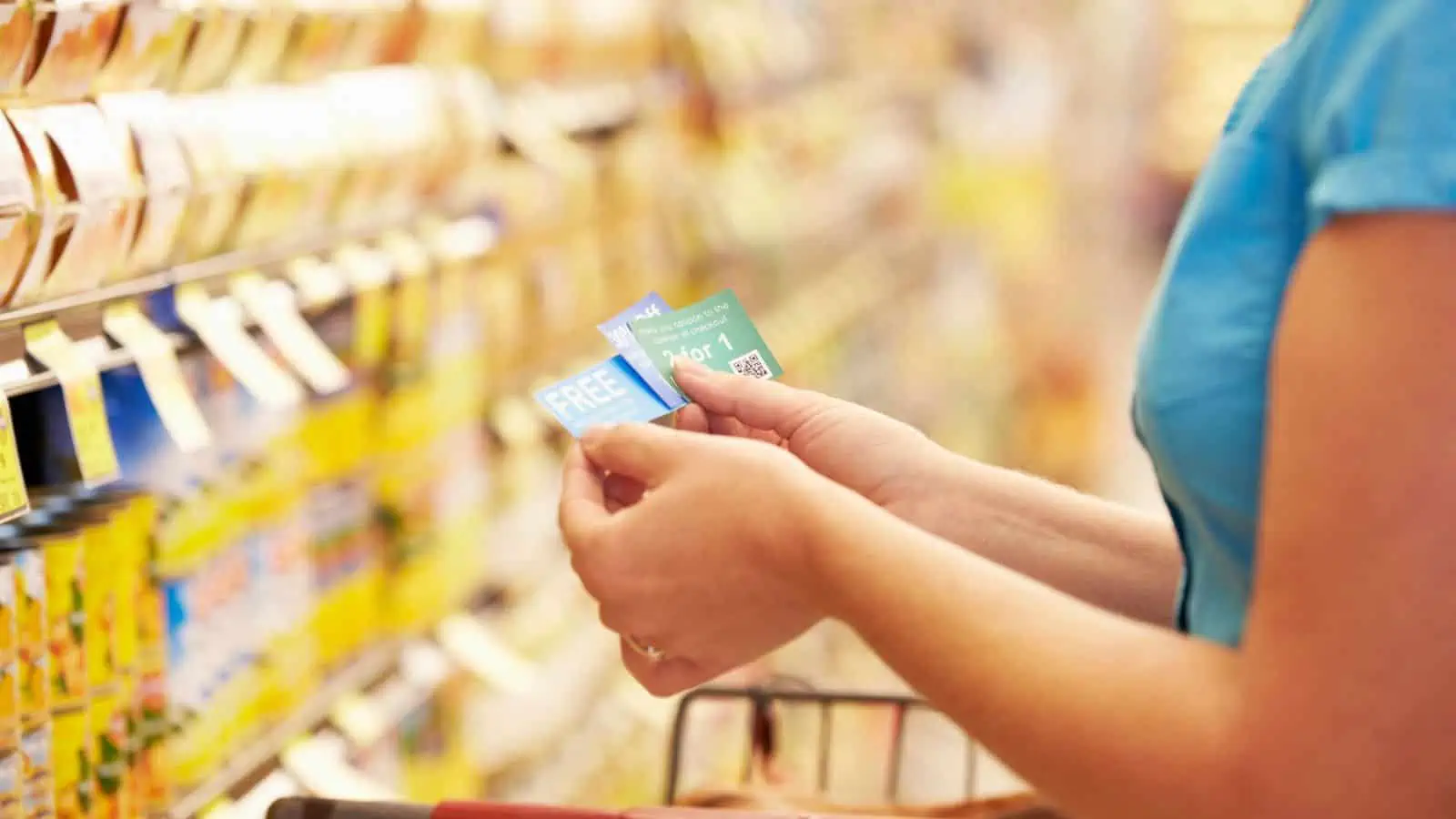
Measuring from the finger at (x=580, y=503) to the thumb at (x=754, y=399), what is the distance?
0.10 meters

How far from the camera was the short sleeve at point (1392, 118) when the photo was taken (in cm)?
70

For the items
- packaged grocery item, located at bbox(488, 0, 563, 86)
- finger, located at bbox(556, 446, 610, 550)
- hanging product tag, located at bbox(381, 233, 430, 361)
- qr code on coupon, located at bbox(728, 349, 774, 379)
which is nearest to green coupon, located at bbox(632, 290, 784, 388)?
qr code on coupon, located at bbox(728, 349, 774, 379)

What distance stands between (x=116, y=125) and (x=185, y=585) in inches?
18.7

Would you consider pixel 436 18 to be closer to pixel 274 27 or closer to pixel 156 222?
pixel 274 27

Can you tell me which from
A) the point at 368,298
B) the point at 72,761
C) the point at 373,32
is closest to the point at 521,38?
the point at 373,32

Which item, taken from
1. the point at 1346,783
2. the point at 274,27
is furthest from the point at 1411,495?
the point at 274,27

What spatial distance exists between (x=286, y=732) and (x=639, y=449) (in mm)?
1153

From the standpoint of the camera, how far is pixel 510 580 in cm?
279

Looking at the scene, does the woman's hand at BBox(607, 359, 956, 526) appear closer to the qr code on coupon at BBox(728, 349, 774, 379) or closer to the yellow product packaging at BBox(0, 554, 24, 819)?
the qr code on coupon at BBox(728, 349, 774, 379)

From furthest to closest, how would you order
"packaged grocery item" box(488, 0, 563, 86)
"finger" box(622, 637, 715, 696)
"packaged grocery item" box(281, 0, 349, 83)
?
"packaged grocery item" box(488, 0, 563, 86) < "packaged grocery item" box(281, 0, 349, 83) < "finger" box(622, 637, 715, 696)

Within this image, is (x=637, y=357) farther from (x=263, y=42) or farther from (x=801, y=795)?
(x=263, y=42)

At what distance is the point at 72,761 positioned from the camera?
4.69 ft

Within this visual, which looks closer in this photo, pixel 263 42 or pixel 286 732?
pixel 263 42

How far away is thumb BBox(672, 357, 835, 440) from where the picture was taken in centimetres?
112
